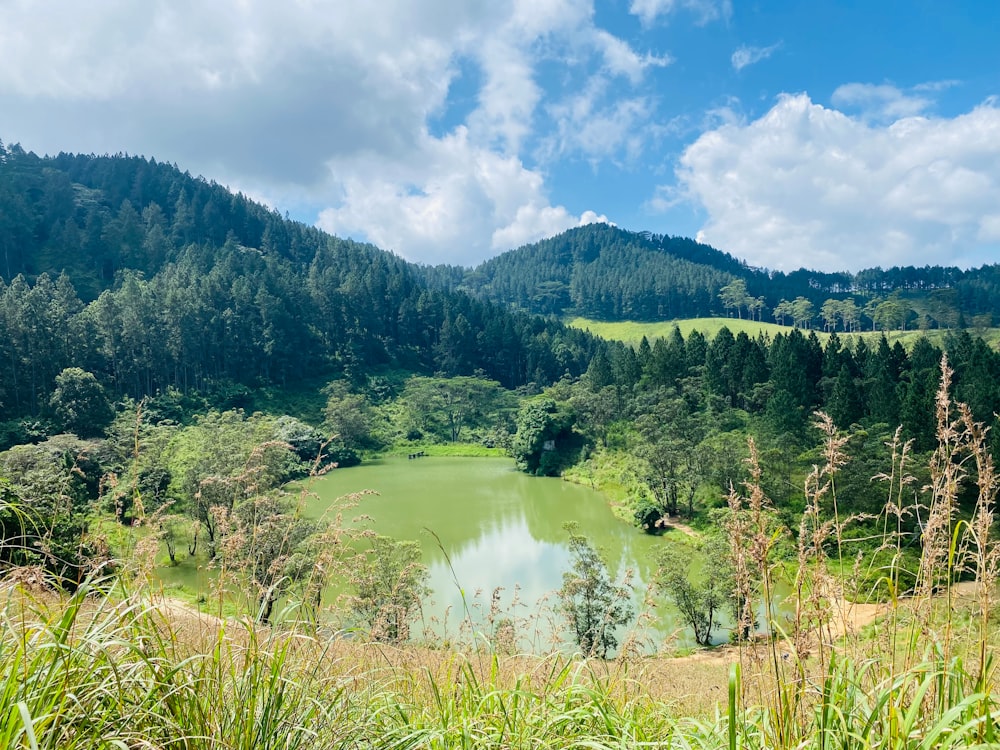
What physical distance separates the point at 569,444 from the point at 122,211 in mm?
66645

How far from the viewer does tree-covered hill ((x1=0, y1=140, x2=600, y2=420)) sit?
39.2 m

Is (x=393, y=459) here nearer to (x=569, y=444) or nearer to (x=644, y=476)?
(x=569, y=444)

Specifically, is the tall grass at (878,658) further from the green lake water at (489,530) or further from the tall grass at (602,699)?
the green lake water at (489,530)

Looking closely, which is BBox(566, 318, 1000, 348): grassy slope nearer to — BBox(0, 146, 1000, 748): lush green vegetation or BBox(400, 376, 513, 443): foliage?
BBox(0, 146, 1000, 748): lush green vegetation

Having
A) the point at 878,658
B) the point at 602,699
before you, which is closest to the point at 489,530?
the point at 602,699

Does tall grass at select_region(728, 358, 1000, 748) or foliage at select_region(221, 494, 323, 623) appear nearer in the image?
tall grass at select_region(728, 358, 1000, 748)

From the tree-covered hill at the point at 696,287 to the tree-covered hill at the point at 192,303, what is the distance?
37234mm

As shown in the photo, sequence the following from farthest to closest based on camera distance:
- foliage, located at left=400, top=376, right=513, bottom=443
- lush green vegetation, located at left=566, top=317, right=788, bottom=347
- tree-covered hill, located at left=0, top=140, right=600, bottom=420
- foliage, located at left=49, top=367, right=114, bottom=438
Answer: lush green vegetation, located at left=566, top=317, right=788, bottom=347
foliage, located at left=400, top=376, right=513, bottom=443
tree-covered hill, located at left=0, top=140, right=600, bottom=420
foliage, located at left=49, top=367, right=114, bottom=438

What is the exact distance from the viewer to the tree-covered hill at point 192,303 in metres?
39.2

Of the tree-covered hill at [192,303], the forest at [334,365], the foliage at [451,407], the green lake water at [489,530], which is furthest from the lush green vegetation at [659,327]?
the green lake water at [489,530]

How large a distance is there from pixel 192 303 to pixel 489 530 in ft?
121

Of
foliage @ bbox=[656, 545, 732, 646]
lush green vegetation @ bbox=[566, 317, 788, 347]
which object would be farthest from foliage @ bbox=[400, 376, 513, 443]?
lush green vegetation @ bbox=[566, 317, 788, 347]

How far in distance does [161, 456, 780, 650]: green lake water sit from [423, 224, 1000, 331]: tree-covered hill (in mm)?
60083

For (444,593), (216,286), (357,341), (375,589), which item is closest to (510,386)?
(357,341)
